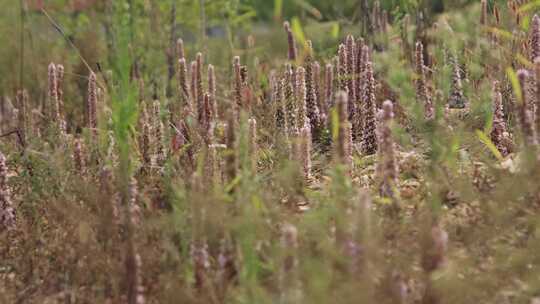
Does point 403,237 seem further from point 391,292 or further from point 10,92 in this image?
point 10,92

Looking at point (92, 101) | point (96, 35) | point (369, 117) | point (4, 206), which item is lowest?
point (4, 206)

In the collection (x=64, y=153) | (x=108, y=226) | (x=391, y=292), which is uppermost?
(x=64, y=153)

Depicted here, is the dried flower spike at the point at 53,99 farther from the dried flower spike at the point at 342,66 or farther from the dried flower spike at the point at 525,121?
the dried flower spike at the point at 525,121

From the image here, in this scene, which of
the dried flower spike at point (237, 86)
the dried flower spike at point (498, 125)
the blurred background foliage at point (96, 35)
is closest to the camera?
the dried flower spike at point (498, 125)

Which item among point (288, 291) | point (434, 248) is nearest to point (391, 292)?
point (434, 248)

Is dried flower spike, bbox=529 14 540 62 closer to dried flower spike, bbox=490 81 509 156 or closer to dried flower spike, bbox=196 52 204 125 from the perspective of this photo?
dried flower spike, bbox=490 81 509 156

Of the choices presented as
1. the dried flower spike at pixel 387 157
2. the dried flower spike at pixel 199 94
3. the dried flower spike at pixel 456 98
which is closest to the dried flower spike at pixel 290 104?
the dried flower spike at pixel 199 94

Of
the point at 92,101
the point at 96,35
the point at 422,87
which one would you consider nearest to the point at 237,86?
the point at 92,101

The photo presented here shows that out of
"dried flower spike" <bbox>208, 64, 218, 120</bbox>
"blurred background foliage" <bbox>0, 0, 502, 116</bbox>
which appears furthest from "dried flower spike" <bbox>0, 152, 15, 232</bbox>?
"blurred background foliage" <bbox>0, 0, 502, 116</bbox>

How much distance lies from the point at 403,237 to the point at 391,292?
0.33 meters

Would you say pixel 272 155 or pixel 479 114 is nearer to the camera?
pixel 272 155

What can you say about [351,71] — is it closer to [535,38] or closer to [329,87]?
[329,87]

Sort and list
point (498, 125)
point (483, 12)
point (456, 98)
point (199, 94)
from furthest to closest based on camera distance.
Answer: point (456, 98) < point (483, 12) < point (199, 94) < point (498, 125)

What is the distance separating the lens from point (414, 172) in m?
2.70
